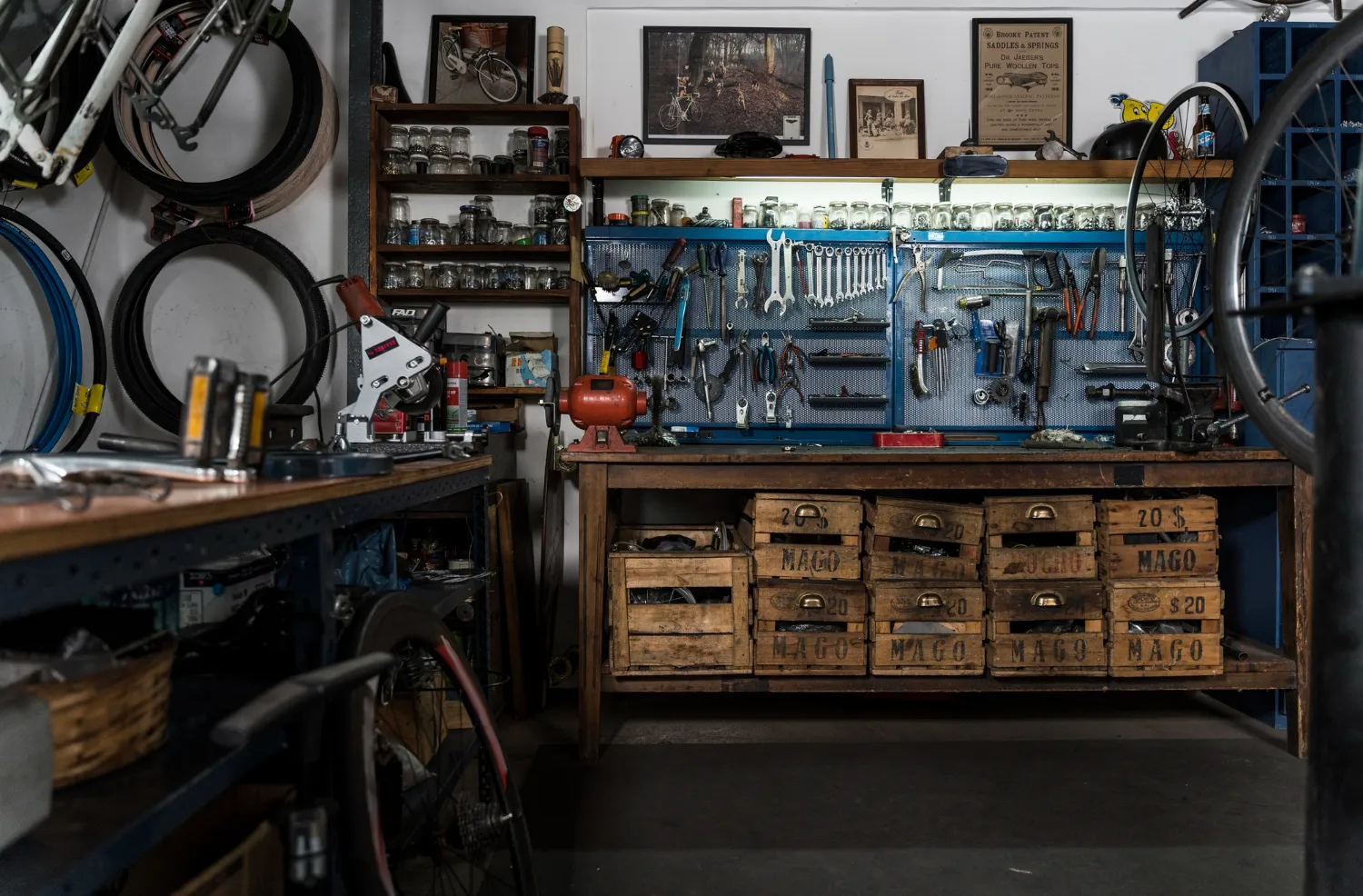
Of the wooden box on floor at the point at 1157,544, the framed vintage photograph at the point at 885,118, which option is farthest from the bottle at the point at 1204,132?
the wooden box on floor at the point at 1157,544

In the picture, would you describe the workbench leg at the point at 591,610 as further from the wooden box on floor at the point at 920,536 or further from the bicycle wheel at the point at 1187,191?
the bicycle wheel at the point at 1187,191

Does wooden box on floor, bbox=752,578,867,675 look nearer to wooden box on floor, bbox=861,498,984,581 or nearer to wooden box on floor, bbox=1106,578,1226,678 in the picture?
wooden box on floor, bbox=861,498,984,581

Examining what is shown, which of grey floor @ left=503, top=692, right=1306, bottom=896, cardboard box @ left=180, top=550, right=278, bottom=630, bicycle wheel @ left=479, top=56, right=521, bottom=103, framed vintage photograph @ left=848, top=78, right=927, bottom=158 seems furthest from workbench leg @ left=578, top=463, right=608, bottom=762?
framed vintage photograph @ left=848, top=78, right=927, bottom=158

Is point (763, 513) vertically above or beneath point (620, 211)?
beneath

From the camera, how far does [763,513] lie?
2459mm

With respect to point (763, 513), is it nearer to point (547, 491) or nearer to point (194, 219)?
point (547, 491)

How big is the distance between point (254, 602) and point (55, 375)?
6.57 ft

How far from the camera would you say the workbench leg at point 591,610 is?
94.5 inches

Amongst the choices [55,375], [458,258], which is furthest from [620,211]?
[55,375]

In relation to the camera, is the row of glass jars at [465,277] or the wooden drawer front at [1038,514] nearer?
the wooden drawer front at [1038,514]

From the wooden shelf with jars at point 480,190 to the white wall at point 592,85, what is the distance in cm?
19

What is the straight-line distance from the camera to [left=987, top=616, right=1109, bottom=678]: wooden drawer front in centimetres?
242

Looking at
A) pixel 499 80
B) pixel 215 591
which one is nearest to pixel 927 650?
pixel 215 591

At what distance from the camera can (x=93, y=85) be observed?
88.3 inches
